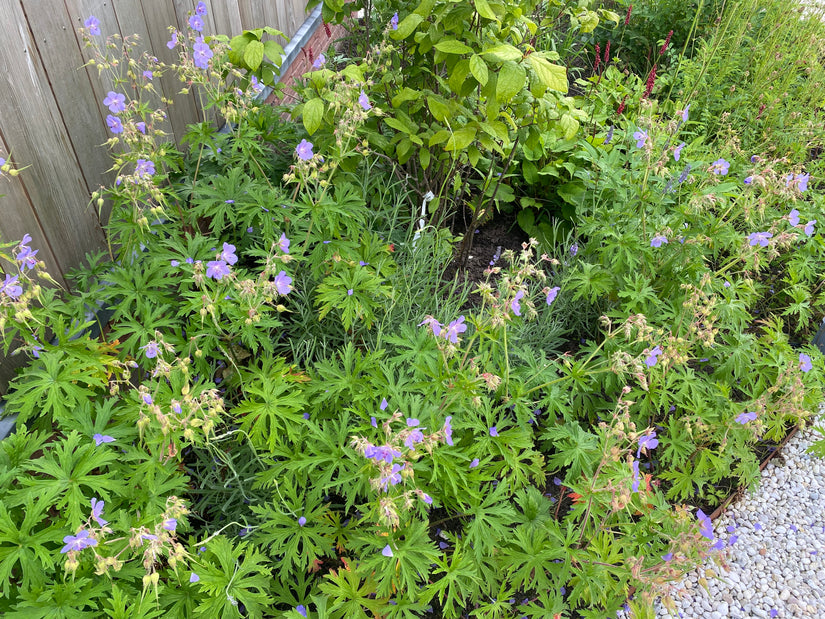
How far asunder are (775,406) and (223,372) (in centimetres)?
235

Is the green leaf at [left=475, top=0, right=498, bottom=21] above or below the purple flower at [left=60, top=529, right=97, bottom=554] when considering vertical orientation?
above

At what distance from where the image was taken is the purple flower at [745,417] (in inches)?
89.0

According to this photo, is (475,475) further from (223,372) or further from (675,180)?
(675,180)

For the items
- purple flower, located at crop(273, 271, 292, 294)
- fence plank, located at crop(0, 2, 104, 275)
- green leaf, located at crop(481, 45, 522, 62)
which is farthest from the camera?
green leaf, located at crop(481, 45, 522, 62)

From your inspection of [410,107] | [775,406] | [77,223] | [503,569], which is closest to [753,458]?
[775,406]

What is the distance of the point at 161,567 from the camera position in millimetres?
1896

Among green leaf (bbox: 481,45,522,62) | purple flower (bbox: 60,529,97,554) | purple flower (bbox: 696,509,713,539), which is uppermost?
green leaf (bbox: 481,45,522,62)

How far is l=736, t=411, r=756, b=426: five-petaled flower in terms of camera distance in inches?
89.0

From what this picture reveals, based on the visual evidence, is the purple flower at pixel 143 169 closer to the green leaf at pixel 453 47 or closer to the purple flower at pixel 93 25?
the purple flower at pixel 93 25

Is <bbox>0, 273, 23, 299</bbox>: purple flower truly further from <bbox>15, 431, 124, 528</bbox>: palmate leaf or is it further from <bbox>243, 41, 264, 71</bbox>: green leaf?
<bbox>243, 41, 264, 71</bbox>: green leaf

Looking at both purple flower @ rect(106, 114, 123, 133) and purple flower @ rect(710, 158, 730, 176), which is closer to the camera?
purple flower @ rect(106, 114, 123, 133)

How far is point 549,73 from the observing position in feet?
7.30

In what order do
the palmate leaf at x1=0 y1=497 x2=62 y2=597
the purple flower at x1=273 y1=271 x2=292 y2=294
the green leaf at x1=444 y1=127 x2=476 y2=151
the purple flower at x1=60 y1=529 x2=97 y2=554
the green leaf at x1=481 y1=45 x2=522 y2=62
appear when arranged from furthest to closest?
1. the green leaf at x1=444 y1=127 x2=476 y2=151
2. the green leaf at x1=481 y1=45 x2=522 y2=62
3. the purple flower at x1=273 y1=271 x2=292 y2=294
4. the palmate leaf at x1=0 y1=497 x2=62 y2=597
5. the purple flower at x1=60 y1=529 x2=97 y2=554

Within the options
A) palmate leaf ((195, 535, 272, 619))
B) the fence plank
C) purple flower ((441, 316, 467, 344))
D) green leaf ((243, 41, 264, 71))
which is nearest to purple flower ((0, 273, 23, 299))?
the fence plank
